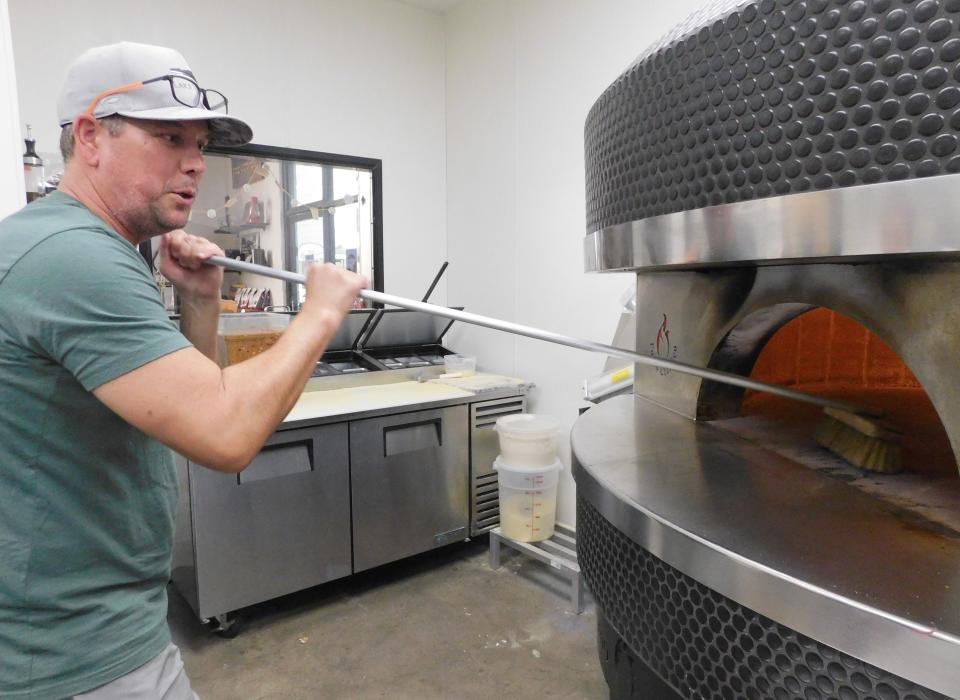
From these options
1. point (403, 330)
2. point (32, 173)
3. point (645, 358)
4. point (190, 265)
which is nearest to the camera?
point (645, 358)

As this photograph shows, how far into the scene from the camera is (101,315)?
0.75m

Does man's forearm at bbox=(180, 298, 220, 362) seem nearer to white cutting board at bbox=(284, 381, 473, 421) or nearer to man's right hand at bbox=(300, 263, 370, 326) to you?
man's right hand at bbox=(300, 263, 370, 326)

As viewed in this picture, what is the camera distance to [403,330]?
3.04 meters

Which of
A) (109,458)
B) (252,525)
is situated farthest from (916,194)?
(252,525)

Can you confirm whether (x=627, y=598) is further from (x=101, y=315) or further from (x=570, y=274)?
(x=570, y=274)

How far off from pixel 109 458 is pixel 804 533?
0.91 m

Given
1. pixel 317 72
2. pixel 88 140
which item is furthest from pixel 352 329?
pixel 88 140

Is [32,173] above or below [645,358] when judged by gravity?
above

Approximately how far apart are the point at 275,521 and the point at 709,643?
6.11ft

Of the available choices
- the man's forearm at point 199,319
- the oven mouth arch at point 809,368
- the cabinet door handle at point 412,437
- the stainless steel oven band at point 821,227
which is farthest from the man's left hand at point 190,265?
the cabinet door handle at point 412,437

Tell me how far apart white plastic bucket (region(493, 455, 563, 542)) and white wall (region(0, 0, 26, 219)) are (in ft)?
6.07

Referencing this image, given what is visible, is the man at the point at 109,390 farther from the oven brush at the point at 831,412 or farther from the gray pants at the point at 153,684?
the oven brush at the point at 831,412

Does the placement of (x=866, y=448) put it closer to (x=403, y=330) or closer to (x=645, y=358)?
(x=645, y=358)

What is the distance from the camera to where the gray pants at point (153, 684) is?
0.89 metres
